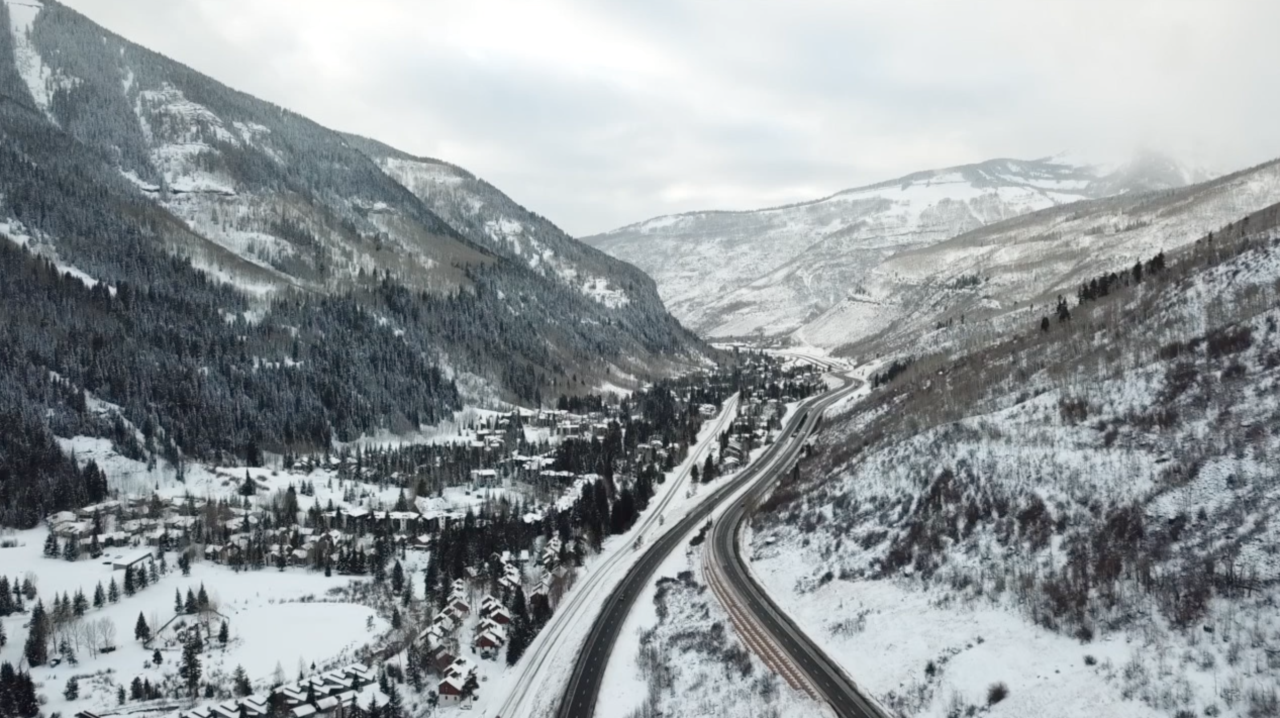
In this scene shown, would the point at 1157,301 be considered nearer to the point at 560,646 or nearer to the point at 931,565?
the point at 931,565

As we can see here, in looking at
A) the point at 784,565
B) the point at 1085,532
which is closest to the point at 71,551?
the point at 784,565

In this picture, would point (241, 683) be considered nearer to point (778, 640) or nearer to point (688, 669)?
point (688, 669)

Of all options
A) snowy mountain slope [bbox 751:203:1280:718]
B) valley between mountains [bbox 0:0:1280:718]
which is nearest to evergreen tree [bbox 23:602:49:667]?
valley between mountains [bbox 0:0:1280:718]

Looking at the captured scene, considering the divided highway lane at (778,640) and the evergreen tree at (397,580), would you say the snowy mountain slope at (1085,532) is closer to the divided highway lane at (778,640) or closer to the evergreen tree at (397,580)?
the divided highway lane at (778,640)

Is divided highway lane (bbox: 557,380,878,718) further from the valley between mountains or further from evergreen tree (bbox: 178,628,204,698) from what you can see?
evergreen tree (bbox: 178,628,204,698)

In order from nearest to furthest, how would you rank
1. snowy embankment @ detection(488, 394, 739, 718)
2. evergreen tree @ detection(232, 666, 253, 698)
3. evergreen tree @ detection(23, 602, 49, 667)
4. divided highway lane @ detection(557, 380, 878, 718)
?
divided highway lane @ detection(557, 380, 878, 718), snowy embankment @ detection(488, 394, 739, 718), evergreen tree @ detection(232, 666, 253, 698), evergreen tree @ detection(23, 602, 49, 667)

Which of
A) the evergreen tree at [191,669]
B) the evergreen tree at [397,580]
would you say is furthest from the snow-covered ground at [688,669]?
the evergreen tree at [191,669]

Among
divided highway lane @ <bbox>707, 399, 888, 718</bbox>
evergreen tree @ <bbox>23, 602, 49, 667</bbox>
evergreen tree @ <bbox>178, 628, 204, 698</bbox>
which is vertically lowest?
evergreen tree @ <bbox>178, 628, 204, 698</bbox>
